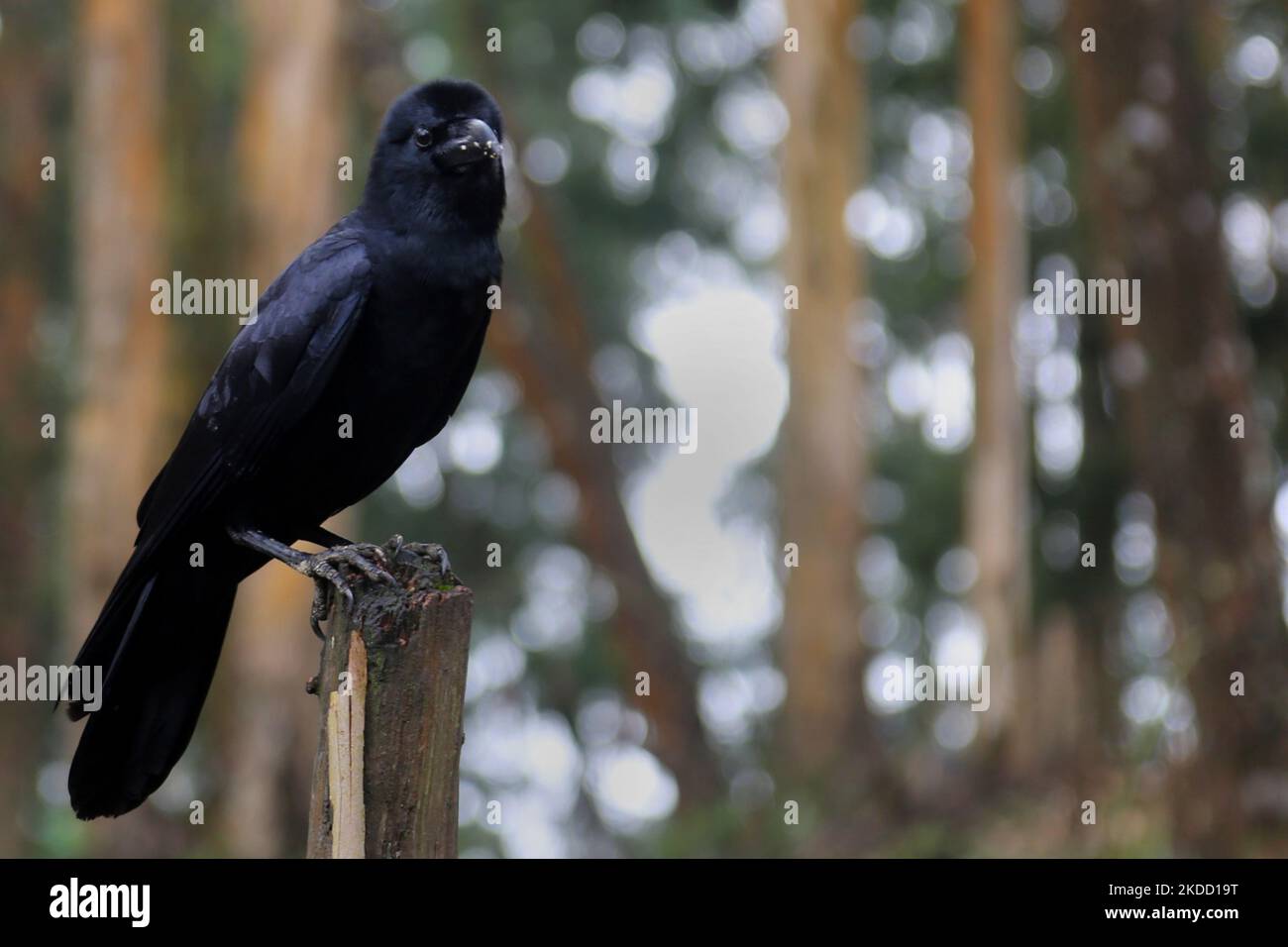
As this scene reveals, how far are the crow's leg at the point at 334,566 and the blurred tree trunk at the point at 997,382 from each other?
331 inches

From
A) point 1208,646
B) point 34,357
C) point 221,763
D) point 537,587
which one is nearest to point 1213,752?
point 1208,646

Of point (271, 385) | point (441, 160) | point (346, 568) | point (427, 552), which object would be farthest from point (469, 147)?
point (346, 568)

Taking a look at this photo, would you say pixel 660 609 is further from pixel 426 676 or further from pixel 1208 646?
pixel 426 676

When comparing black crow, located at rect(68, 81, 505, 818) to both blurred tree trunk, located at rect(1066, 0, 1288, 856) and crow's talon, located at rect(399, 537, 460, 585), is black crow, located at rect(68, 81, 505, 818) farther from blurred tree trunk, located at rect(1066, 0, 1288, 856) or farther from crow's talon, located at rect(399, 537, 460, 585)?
blurred tree trunk, located at rect(1066, 0, 1288, 856)

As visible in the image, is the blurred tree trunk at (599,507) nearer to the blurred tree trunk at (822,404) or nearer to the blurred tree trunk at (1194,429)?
the blurred tree trunk at (822,404)

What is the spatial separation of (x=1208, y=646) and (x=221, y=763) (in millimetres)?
7577

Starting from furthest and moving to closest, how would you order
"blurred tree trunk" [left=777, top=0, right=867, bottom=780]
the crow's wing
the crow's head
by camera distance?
"blurred tree trunk" [left=777, top=0, right=867, bottom=780] < the crow's head < the crow's wing

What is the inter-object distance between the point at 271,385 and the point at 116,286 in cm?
832

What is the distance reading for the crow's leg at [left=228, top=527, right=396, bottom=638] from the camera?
3.84m

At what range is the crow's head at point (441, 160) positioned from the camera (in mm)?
4660

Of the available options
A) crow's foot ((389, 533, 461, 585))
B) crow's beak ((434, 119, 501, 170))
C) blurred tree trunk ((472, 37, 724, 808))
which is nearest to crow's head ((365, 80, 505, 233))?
crow's beak ((434, 119, 501, 170))

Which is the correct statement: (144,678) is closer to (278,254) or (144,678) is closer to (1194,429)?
(1194,429)

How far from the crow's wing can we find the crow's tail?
16 centimetres

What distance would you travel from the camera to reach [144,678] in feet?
14.0
